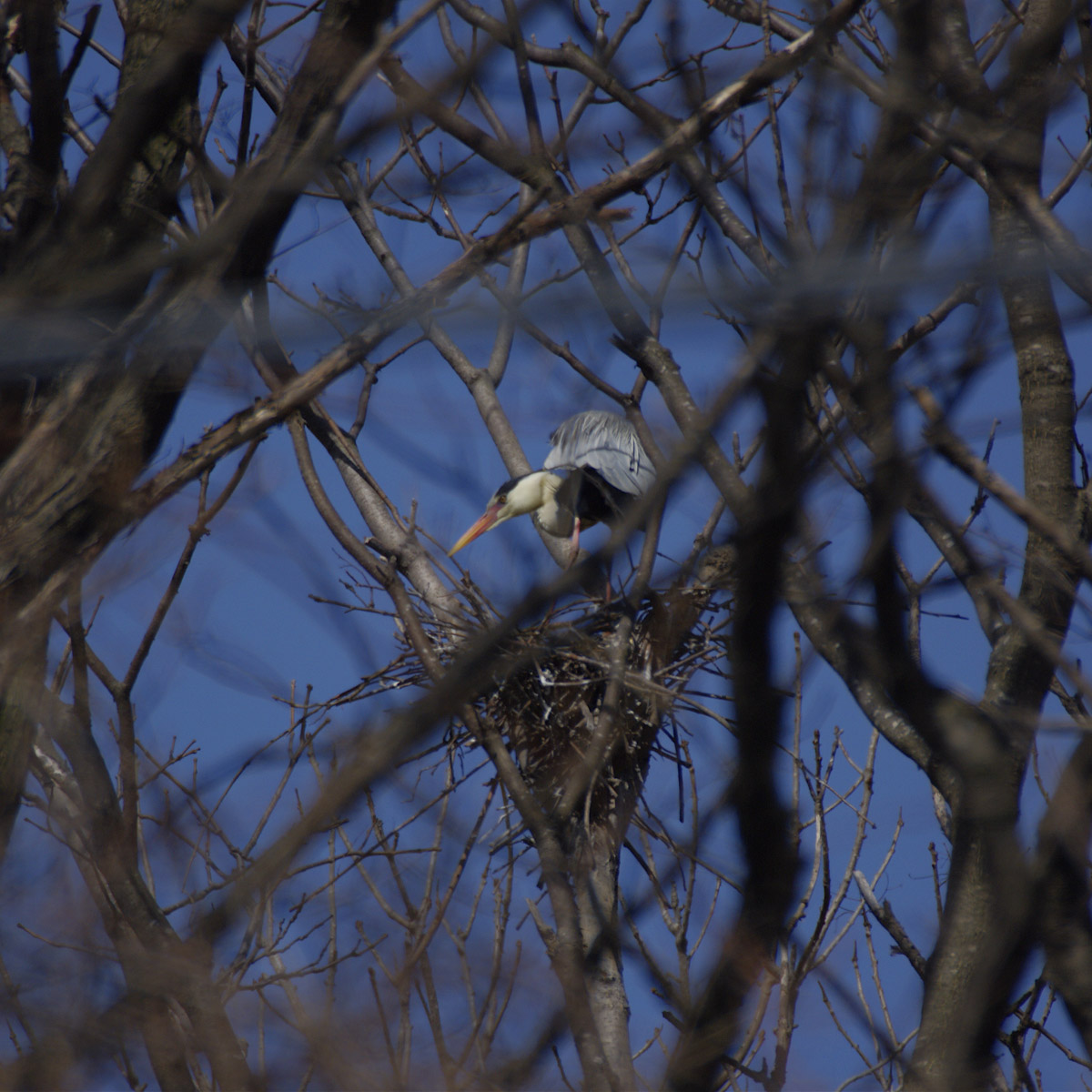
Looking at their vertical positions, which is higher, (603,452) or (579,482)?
(603,452)

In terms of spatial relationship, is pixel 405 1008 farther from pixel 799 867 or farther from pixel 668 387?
pixel 668 387

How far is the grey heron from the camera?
6375mm

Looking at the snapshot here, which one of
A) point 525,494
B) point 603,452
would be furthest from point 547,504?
point 603,452

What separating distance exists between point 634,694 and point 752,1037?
160 cm

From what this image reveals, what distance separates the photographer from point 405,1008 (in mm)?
2035

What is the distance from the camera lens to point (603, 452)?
22.5 feet

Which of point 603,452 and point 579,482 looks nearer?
point 579,482

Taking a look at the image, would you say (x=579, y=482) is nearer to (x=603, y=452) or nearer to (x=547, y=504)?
(x=547, y=504)

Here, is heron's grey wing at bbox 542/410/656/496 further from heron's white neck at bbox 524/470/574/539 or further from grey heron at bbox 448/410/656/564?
heron's white neck at bbox 524/470/574/539

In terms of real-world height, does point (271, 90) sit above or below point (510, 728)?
above

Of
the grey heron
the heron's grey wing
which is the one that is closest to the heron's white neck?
the grey heron

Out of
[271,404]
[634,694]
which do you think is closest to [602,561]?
[271,404]

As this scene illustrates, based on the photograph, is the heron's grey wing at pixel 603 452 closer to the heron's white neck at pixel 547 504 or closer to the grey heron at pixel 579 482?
the grey heron at pixel 579 482

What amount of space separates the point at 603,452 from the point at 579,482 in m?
0.52
